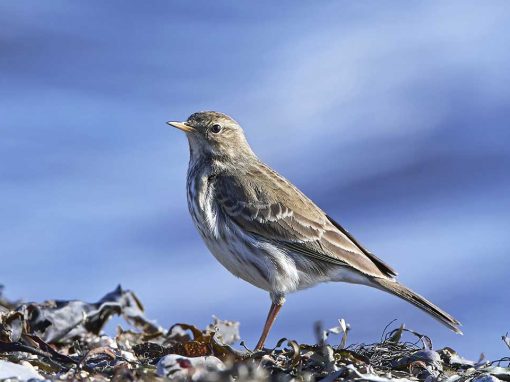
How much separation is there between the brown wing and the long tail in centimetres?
10

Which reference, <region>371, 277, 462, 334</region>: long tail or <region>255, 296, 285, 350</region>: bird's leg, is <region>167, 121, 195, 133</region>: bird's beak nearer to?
<region>255, 296, 285, 350</region>: bird's leg

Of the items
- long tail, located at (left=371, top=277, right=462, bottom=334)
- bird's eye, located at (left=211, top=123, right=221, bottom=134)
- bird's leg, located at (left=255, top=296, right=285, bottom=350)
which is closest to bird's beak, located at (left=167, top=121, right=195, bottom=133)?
bird's eye, located at (left=211, top=123, right=221, bottom=134)

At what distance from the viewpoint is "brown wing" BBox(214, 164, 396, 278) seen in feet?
28.7

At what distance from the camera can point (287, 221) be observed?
891cm

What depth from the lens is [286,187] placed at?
934 centimetres

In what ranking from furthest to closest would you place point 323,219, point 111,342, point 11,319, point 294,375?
1. point 323,219
2. point 111,342
3. point 11,319
4. point 294,375

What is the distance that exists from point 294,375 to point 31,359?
1.54 m

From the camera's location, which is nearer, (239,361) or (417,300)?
(239,361)

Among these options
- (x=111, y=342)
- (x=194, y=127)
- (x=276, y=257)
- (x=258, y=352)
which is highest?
(x=194, y=127)

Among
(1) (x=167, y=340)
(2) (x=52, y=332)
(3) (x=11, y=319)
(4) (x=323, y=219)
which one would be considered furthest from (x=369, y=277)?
(3) (x=11, y=319)

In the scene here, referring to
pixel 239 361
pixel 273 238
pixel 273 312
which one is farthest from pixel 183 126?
pixel 239 361

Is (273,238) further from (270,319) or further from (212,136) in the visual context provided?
(212,136)

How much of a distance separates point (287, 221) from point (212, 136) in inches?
54.9

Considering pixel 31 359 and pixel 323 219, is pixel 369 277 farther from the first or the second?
pixel 31 359
